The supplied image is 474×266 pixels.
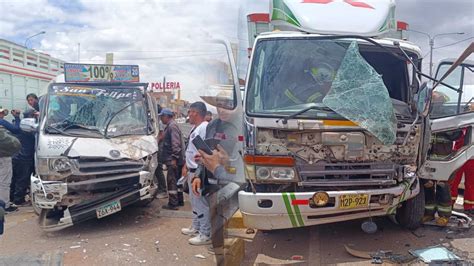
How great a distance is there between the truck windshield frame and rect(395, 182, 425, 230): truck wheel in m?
1.20

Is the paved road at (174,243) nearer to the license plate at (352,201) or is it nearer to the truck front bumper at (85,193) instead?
the truck front bumper at (85,193)

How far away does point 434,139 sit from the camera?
5.42 metres

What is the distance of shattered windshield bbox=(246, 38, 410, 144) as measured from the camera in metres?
4.02

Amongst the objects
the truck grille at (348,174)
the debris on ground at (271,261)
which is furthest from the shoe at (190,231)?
the truck grille at (348,174)

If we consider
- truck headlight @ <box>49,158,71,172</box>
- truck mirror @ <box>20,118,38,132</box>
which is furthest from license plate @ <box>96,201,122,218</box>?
truck mirror @ <box>20,118,38,132</box>

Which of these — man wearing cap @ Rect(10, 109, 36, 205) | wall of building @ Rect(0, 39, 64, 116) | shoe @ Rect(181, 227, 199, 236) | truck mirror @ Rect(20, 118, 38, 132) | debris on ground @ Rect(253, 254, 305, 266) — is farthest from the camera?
wall of building @ Rect(0, 39, 64, 116)

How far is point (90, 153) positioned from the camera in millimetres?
5266

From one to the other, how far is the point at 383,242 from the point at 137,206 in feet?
12.9

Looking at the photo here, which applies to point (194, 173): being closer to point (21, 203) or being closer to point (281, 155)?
point (281, 155)

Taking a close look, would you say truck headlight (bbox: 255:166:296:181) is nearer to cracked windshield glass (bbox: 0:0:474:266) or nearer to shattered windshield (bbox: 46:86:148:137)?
cracked windshield glass (bbox: 0:0:474:266)

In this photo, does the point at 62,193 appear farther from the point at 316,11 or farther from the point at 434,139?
the point at 434,139

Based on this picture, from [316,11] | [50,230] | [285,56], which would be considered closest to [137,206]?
[50,230]

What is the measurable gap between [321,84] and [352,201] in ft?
4.07

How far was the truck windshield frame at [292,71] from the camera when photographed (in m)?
4.16
